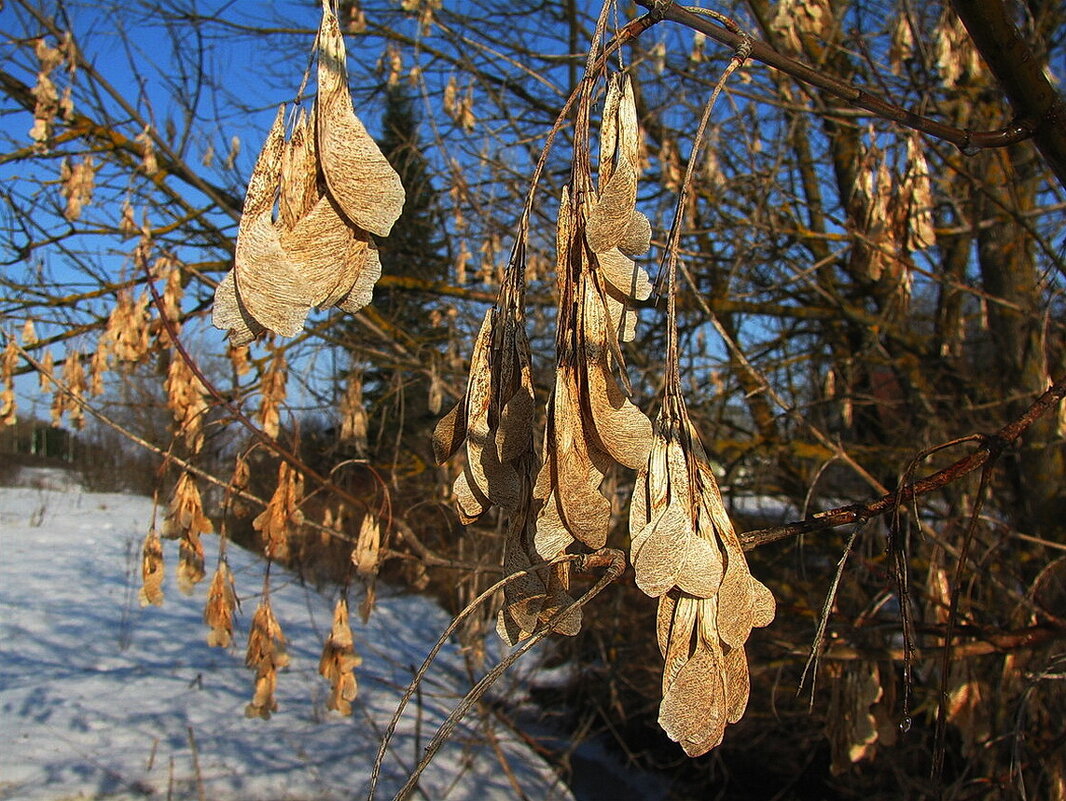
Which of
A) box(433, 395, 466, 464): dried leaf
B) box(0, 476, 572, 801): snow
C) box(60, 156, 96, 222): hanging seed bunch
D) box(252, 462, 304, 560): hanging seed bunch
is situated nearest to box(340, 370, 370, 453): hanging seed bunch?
box(0, 476, 572, 801): snow

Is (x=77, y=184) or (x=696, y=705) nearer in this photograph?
(x=696, y=705)

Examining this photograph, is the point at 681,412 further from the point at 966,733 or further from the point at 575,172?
the point at 966,733

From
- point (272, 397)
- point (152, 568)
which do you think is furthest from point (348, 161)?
point (272, 397)

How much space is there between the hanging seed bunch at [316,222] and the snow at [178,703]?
2.62m

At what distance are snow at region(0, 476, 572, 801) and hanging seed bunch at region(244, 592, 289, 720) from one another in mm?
966

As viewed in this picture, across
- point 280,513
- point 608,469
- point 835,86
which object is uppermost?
point 835,86

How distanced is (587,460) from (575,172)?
22cm

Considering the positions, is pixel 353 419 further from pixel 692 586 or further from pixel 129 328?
pixel 692 586

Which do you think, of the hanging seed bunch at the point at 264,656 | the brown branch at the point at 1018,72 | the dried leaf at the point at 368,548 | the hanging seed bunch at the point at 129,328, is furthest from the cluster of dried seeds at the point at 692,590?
the hanging seed bunch at the point at 129,328

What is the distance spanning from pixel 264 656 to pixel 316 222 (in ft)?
5.48

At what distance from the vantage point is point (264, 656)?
1.96m

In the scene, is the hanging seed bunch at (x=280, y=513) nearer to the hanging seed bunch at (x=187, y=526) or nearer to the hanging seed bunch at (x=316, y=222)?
the hanging seed bunch at (x=187, y=526)

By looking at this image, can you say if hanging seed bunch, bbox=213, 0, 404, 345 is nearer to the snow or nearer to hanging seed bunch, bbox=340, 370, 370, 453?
hanging seed bunch, bbox=340, 370, 370, 453

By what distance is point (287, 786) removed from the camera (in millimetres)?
4844
